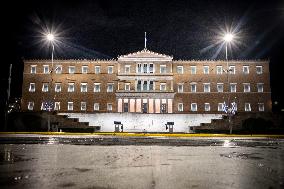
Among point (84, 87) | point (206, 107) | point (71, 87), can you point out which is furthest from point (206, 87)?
point (71, 87)

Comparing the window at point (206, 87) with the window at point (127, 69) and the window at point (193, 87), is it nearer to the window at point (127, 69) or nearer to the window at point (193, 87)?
the window at point (193, 87)

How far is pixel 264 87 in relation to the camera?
53.7 metres

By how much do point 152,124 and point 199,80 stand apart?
17342 mm

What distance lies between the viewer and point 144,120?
42344mm

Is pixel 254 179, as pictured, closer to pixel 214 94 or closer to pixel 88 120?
pixel 88 120

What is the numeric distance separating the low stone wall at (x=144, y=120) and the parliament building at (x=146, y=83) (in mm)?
10491

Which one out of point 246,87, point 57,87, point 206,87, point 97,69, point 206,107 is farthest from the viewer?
point 97,69

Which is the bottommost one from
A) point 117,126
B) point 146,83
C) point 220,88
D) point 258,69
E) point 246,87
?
point 117,126

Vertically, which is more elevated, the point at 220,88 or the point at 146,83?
the point at 146,83

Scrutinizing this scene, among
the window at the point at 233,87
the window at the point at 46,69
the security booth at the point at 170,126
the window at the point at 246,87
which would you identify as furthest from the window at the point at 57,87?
the window at the point at 246,87

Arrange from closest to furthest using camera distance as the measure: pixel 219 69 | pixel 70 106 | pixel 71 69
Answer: pixel 70 106 < pixel 219 69 < pixel 71 69

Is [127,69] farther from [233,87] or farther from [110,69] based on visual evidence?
[233,87]

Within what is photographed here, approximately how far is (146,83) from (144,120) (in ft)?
44.4

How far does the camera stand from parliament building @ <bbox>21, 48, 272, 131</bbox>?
53438mm
